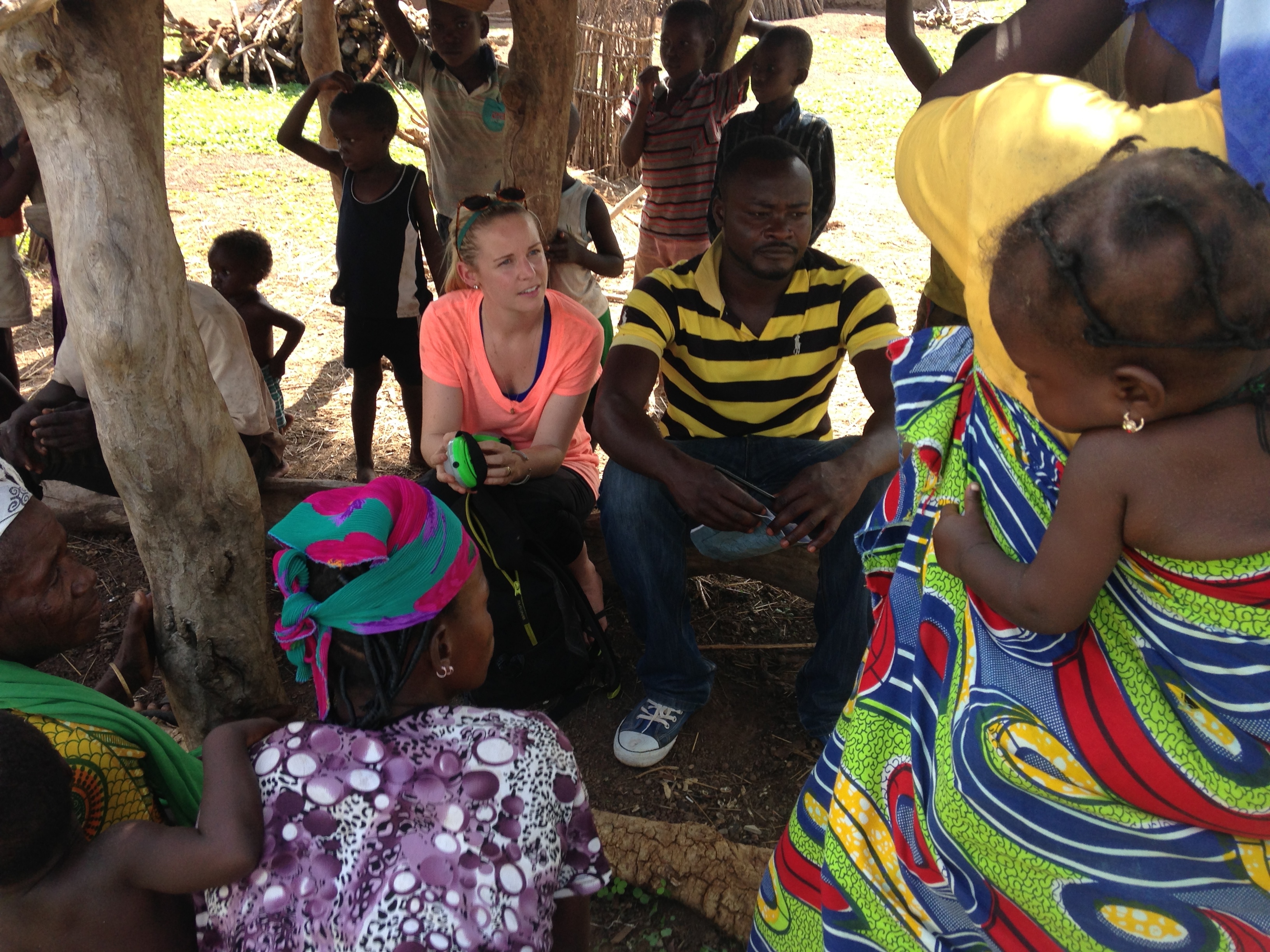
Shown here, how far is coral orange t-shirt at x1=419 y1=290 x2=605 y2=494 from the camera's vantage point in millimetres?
3053

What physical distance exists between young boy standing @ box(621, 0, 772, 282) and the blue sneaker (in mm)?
3156

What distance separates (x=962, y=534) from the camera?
133 centimetres

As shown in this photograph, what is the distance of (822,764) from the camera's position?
1.67 m

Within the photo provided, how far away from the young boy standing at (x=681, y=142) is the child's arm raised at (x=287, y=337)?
2064 millimetres

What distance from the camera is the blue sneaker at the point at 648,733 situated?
109 inches

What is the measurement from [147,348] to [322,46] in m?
3.78

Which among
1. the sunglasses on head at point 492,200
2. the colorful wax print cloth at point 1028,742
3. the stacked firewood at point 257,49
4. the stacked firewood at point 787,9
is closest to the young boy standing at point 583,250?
the sunglasses on head at point 492,200

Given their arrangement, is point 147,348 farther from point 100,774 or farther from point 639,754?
point 639,754

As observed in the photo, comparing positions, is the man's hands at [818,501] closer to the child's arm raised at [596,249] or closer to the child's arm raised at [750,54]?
the child's arm raised at [596,249]

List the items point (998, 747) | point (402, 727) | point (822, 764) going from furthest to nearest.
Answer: point (822, 764) → point (402, 727) → point (998, 747)

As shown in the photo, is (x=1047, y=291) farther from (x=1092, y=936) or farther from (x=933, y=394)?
(x=1092, y=936)

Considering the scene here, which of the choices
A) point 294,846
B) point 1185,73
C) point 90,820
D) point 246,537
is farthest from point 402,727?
point 1185,73

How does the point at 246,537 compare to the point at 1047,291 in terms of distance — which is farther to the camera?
the point at 246,537

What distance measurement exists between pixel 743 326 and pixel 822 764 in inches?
61.1
